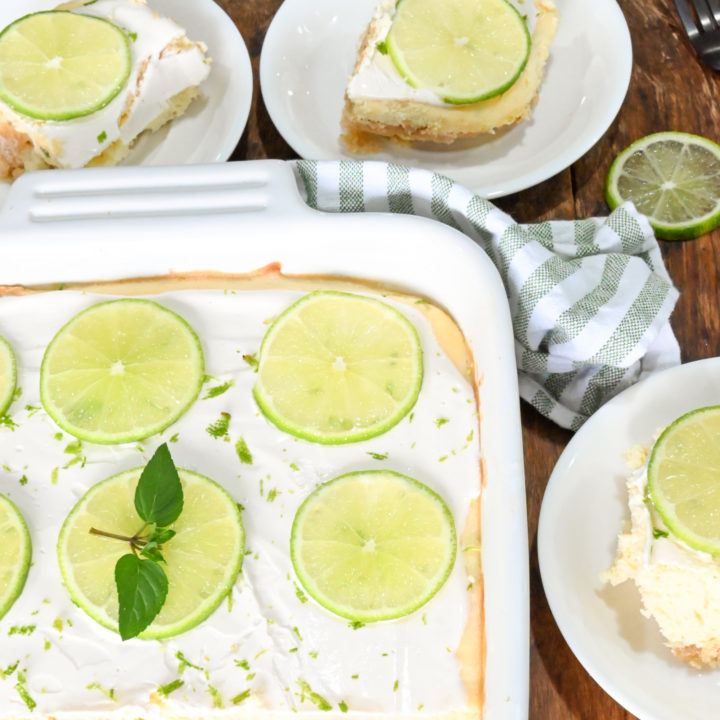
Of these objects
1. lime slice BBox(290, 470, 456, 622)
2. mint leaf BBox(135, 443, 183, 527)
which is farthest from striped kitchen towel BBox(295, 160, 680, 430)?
mint leaf BBox(135, 443, 183, 527)

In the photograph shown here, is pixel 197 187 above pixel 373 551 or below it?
above

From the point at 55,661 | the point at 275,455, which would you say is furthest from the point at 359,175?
the point at 55,661

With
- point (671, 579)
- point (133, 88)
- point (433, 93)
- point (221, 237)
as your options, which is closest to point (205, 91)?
point (133, 88)

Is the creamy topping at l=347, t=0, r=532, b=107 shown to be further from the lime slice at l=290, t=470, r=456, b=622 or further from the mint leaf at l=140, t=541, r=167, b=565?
the mint leaf at l=140, t=541, r=167, b=565

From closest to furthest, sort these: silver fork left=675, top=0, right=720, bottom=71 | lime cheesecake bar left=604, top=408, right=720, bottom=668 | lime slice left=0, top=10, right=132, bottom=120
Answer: lime cheesecake bar left=604, top=408, right=720, bottom=668 < lime slice left=0, top=10, right=132, bottom=120 < silver fork left=675, top=0, right=720, bottom=71

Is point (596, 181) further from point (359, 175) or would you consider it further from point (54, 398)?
point (54, 398)
